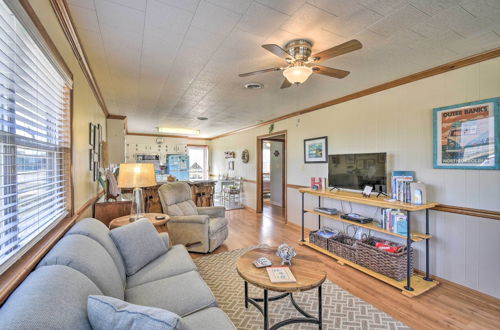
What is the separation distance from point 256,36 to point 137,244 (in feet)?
6.63

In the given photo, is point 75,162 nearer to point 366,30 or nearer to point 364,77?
point 366,30

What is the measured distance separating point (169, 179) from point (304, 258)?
4.23 metres

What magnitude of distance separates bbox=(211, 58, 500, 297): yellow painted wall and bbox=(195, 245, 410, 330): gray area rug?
115 centimetres

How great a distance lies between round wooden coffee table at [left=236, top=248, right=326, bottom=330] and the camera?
1674 millimetres

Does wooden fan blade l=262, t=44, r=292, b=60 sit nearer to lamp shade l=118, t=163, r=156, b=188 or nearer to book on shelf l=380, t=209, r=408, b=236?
lamp shade l=118, t=163, r=156, b=188

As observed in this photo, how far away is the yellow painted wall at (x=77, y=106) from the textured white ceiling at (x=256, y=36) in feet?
0.64

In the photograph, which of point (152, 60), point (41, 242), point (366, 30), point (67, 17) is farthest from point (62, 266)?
point (366, 30)

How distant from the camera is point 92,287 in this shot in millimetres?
1140

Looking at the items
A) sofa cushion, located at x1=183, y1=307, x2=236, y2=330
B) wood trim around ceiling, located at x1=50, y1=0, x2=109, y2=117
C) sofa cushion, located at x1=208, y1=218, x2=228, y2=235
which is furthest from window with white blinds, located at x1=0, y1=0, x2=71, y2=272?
sofa cushion, located at x1=208, y1=218, x2=228, y2=235

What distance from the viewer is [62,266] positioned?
1137mm

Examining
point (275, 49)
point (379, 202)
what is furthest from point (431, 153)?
point (275, 49)

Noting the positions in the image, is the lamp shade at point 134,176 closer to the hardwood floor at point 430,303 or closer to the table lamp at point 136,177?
the table lamp at point 136,177

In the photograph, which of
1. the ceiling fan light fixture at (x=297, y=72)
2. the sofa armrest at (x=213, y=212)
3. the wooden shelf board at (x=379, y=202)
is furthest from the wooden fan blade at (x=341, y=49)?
the sofa armrest at (x=213, y=212)

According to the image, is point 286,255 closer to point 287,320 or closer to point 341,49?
point 287,320
